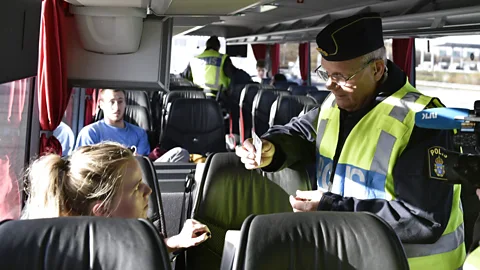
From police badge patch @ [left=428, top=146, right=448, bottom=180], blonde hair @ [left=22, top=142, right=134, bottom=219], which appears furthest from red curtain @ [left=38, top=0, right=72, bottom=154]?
police badge patch @ [left=428, top=146, right=448, bottom=180]

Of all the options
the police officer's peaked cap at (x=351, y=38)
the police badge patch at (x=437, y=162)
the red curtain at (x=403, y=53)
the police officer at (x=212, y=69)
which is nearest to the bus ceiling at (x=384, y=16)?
the police officer's peaked cap at (x=351, y=38)

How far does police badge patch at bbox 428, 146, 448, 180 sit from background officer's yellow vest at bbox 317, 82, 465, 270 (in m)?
0.50

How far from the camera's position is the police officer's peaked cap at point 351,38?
2.46 m

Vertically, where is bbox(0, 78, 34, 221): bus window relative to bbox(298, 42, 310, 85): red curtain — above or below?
below

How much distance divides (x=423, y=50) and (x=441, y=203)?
5576 millimetres

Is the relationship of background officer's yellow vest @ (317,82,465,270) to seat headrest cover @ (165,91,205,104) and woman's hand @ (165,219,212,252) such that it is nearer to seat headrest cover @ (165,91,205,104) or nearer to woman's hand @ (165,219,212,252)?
woman's hand @ (165,219,212,252)

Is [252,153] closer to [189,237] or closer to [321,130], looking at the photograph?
[321,130]

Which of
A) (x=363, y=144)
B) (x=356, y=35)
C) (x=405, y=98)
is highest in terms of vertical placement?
(x=356, y=35)

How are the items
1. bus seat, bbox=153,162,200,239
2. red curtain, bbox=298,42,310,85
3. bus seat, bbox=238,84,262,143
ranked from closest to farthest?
1. bus seat, bbox=153,162,200,239
2. bus seat, bbox=238,84,262,143
3. red curtain, bbox=298,42,310,85

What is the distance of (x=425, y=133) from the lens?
224 cm

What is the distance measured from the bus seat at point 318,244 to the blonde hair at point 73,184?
2.19 ft

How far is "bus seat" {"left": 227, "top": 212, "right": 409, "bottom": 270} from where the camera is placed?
1677mm

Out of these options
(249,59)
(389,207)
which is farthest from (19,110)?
(249,59)

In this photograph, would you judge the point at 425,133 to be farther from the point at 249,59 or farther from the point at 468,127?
the point at 249,59
